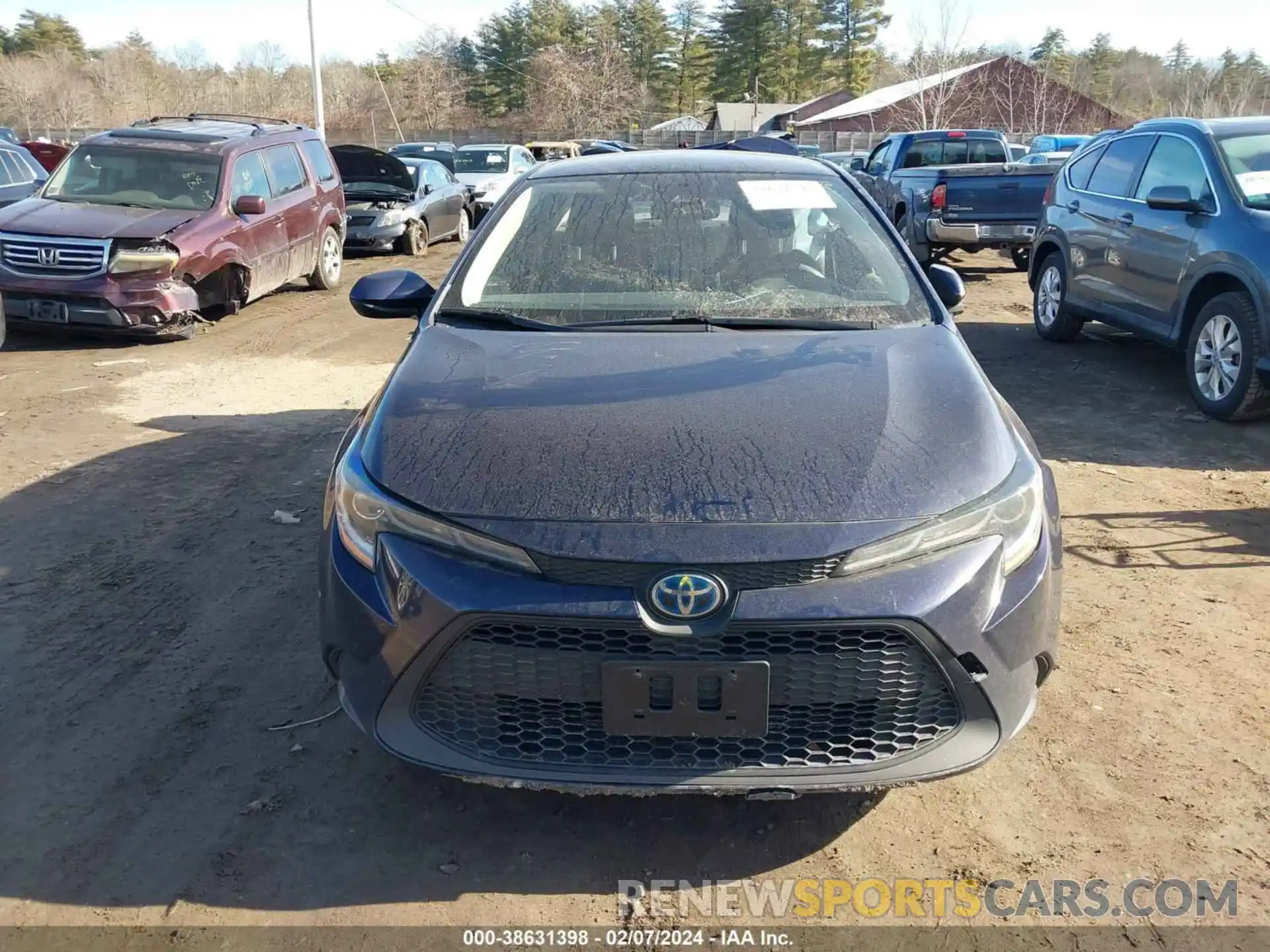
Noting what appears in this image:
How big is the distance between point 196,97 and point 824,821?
88727 mm

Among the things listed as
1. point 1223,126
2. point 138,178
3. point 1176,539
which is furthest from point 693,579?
point 138,178

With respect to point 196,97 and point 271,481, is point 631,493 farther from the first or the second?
point 196,97

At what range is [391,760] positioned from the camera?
10.1 ft

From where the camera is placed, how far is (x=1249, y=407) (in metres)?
6.37

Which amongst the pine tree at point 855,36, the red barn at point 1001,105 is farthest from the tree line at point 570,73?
the red barn at point 1001,105

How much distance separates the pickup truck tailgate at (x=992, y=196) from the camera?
478 inches

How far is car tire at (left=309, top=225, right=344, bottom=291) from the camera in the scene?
1204 centimetres

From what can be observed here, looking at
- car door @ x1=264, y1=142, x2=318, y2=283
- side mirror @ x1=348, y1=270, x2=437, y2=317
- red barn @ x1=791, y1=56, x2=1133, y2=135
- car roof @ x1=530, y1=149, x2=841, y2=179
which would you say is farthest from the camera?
red barn @ x1=791, y1=56, x2=1133, y2=135

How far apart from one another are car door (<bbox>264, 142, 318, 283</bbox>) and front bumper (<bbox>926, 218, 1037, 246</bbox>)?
706cm

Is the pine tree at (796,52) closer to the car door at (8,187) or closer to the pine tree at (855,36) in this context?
the pine tree at (855,36)

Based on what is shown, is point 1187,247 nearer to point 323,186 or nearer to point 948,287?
point 948,287

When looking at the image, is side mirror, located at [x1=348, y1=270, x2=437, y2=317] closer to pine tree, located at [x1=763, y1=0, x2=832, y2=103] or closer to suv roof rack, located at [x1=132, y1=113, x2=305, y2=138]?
suv roof rack, located at [x1=132, y1=113, x2=305, y2=138]

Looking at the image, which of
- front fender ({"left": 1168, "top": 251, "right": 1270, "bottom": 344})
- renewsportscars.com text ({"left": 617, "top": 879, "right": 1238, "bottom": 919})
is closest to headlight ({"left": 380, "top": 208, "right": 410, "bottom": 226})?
front fender ({"left": 1168, "top": 251, "right": 1270, "bottom": 344})

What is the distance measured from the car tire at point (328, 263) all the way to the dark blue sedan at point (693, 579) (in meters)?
9.75
